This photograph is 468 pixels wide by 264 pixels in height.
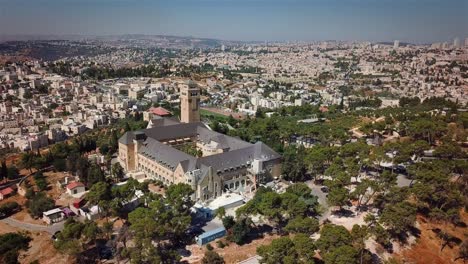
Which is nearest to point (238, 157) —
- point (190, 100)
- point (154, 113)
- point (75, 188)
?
point (190, 100)

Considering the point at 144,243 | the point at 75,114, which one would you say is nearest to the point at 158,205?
the point at 144,243

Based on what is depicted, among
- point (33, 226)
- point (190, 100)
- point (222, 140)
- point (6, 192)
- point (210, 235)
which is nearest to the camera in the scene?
point (210, 235)

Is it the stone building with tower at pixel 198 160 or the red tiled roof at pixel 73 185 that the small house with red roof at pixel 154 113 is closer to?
the stone building with tower at pixel 198 160

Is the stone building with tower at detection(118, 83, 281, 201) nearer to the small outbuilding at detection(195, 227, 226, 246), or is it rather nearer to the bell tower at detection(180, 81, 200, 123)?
the bell tower at detection(180, 81, 200, 123)

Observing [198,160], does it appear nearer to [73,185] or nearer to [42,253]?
[73,185]

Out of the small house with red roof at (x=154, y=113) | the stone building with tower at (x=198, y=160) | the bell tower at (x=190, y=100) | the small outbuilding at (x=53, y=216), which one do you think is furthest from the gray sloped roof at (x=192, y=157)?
the small house with red roof at (x=154, y=113)

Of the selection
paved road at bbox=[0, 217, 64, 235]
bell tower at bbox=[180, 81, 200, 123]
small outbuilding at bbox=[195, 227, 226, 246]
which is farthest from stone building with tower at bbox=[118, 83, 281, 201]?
paved road at bbox=[0, 217, 64, 235]
